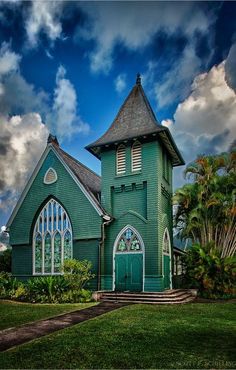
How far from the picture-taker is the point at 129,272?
18.4 m

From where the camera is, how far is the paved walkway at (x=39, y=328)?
24.9ft

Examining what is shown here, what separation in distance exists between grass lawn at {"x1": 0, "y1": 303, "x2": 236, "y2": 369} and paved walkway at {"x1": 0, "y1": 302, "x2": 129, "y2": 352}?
444mm

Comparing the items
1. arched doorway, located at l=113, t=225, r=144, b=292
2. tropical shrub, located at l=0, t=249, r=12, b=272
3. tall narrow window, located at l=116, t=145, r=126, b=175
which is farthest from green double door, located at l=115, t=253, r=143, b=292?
tropical shrub, located at l=0, t=249, r=12, b=272

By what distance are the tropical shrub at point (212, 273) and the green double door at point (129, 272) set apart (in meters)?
2.92

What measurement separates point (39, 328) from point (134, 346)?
3.22 metres

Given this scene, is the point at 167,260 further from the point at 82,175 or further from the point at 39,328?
the point at 39,328

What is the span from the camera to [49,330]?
28.7 feet

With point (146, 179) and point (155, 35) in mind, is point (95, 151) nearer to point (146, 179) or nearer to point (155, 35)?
point (146, 179)

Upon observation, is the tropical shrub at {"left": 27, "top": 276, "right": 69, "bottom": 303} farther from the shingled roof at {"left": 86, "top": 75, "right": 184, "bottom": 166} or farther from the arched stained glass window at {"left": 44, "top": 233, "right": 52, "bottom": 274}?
the shingled roof at {"left": 86, "top": 75, "right": 184, "bottom": 166}

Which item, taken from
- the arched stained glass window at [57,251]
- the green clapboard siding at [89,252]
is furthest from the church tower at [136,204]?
the arched stained glass window at [57,251]

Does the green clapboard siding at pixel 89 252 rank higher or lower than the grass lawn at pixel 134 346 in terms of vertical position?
higher

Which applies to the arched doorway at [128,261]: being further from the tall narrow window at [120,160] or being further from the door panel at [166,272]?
the tall narrow window at [120,160]

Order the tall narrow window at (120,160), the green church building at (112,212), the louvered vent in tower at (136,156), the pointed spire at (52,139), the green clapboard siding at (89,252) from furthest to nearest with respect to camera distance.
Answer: the pointed spire at (52,139)
the tall narrow window at (120,160)
the louvered vent in tower at (136,156)
the green clapboard siding at (89,252)
the green church building at (112,212)

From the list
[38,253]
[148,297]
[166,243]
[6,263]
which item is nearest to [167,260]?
[166,243]
